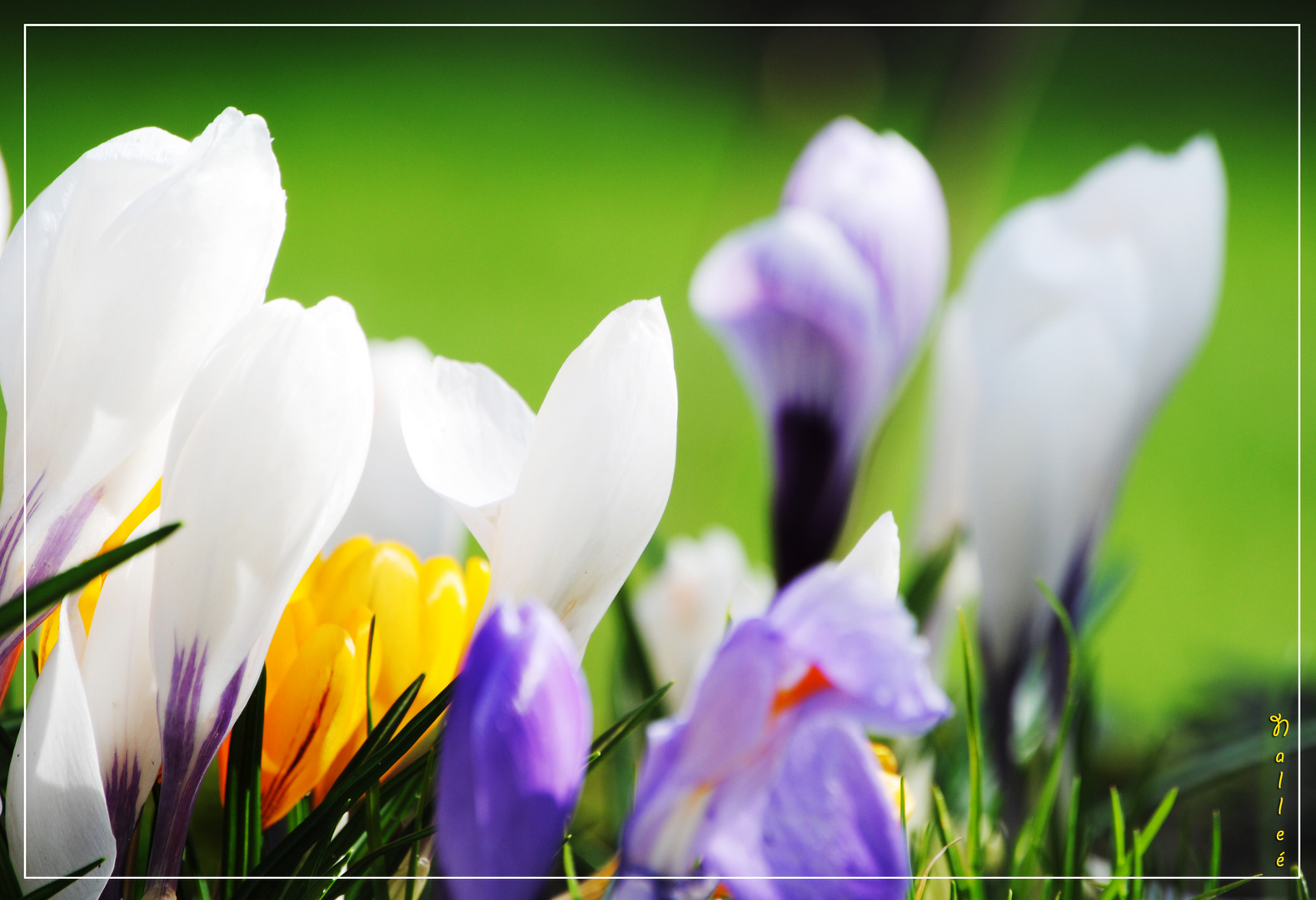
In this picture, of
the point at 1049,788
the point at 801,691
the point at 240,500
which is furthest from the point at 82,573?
the point at 1049,788

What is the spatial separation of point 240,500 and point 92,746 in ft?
0.19

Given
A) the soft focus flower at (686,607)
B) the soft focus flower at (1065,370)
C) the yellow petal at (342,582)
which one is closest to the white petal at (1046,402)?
the soft focus flower at (1065,370)

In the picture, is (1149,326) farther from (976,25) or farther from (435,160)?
(435,160)

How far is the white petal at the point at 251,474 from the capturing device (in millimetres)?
207

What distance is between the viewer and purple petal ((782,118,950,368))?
13.0 inches

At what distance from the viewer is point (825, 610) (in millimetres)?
177

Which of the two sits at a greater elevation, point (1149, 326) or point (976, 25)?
point (976, 25)

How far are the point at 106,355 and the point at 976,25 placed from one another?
343 millimetres

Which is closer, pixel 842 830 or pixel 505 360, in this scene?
pixel 842 830

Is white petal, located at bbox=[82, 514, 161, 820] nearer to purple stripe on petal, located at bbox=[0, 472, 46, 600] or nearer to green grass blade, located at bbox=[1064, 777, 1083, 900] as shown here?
purple stripe on petal, located at bbox=[0, 472, 46, 600]

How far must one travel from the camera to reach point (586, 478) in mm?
223

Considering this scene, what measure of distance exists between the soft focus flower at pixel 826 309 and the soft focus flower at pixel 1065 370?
0.03 metres

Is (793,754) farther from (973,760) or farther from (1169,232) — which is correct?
(1169,232)

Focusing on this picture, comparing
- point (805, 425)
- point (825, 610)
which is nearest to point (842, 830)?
point (825, 610)
